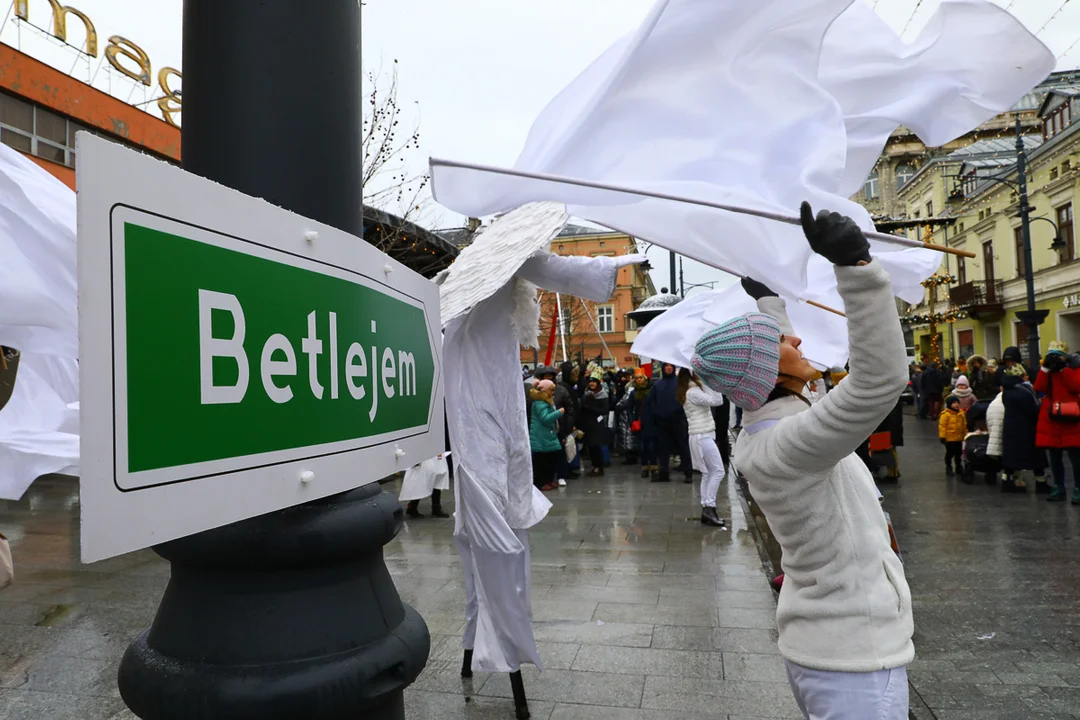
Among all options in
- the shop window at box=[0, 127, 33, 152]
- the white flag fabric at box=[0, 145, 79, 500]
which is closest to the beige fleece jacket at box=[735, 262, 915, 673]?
the white flag fabric at box=[0, 145, 79, 500]

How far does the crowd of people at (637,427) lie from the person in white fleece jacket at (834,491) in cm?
640

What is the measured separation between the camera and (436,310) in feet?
5.30

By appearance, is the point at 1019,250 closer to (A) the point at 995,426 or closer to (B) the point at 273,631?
(A) the point at 995,426

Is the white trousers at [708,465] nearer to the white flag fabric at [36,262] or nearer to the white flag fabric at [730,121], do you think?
the white flag fabric at [730,121]

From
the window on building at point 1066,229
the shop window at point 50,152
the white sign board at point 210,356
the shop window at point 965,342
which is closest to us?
the white sign board at point 210,356

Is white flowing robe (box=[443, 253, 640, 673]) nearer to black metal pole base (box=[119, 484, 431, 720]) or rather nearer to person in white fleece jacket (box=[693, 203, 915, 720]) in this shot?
person in white fleece jacket (box=[693, 203, 915, 720])

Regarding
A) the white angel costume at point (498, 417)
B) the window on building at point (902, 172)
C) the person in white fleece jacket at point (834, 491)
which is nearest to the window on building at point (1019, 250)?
the window on building at point (902, 172)

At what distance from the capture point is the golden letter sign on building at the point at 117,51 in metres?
20.0

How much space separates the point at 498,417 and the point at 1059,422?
8.50 meters

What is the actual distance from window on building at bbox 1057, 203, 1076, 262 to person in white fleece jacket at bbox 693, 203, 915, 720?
3318 centimetres

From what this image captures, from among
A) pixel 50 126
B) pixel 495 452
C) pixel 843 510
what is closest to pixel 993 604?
pixel 495 452

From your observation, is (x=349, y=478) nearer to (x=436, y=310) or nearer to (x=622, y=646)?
(x=436, y=310)

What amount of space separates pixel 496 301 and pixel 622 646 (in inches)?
87.7

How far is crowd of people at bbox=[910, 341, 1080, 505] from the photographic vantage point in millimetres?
9312
